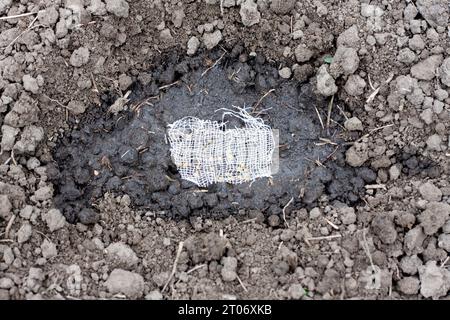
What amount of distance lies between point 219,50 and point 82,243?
1211mm

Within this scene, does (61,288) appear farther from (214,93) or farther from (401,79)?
(401,79)

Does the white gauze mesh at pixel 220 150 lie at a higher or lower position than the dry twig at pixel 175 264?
higher

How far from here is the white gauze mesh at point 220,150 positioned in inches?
124

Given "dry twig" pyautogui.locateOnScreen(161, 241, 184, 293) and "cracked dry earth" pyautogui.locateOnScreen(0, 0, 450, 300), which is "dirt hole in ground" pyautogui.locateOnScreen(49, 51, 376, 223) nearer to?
"cracked dry earth" pyautogui.locateOnScreen(0, 0, 450, 300)

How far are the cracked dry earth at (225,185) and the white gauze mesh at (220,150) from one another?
54mm

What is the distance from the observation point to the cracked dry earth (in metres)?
2.79

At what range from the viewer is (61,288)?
8.94 ft

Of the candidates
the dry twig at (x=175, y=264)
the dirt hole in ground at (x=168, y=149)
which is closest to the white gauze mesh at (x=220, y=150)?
the dirt hole in ground at (x=168, y=149)

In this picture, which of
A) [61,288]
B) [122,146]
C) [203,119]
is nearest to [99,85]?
[122,146]

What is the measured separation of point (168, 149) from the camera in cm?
317

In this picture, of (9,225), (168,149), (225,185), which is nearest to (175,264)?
(225,185)

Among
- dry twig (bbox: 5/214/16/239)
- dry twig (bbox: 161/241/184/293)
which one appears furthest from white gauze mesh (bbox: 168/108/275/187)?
dry twig (bbox: 5/214/16/239)

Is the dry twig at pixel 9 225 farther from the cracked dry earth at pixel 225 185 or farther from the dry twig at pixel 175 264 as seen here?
the dry twig at pixel 175 264

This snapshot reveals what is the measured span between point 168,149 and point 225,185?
339mm
